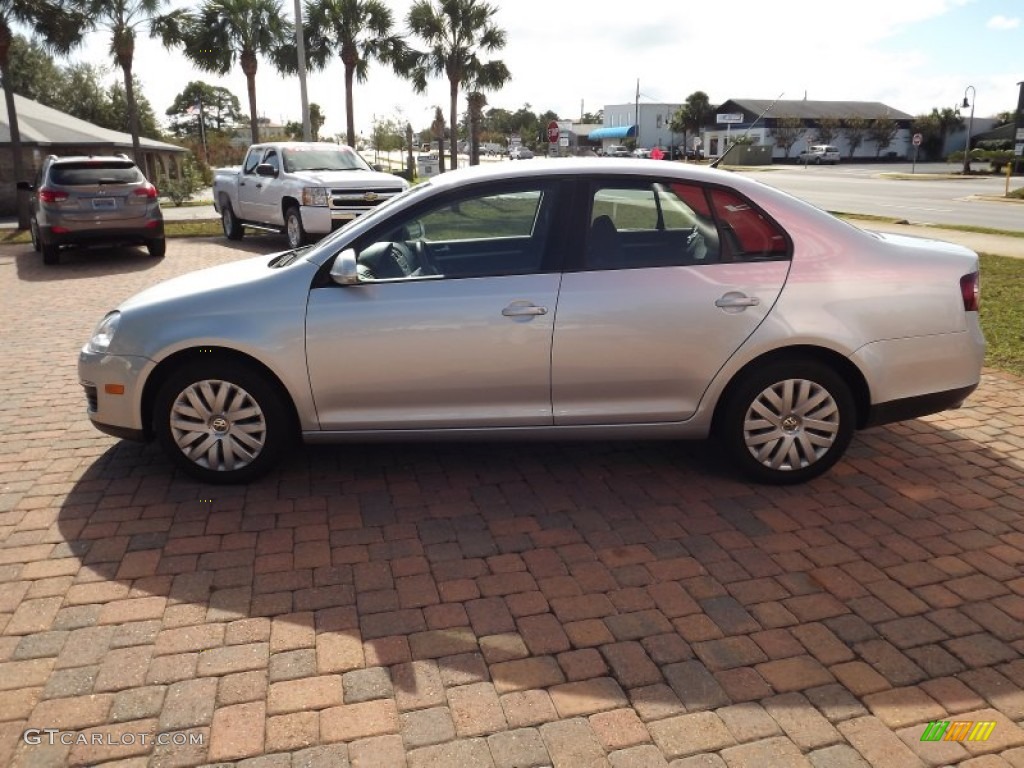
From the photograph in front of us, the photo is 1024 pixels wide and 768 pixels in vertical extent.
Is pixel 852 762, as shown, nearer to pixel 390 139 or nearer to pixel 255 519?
pixel 255 519

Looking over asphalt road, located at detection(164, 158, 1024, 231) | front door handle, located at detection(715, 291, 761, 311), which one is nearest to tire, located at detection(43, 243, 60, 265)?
asphalt road, located at detection(164, 158, 1024, 231)

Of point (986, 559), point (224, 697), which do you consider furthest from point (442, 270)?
point (986, 559)

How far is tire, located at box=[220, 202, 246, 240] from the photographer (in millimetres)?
17422

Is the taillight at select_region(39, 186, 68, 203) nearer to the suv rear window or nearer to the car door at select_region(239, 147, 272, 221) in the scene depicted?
the suv rear window

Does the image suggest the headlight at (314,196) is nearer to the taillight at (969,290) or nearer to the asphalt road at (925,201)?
the asphalt road at (925,201)

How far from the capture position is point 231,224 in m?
17.6

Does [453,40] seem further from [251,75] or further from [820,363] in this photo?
[820,363]

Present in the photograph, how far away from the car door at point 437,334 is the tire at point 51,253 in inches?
453

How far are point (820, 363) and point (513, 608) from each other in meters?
2.12

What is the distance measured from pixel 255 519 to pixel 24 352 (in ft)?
16.1

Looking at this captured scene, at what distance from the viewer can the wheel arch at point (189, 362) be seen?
4359 mm

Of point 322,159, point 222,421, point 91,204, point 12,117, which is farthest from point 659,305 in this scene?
point 12,117

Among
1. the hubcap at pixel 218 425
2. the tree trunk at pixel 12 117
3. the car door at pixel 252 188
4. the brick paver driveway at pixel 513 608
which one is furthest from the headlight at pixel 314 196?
the hubcap at pixel 218 425

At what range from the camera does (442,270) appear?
4.50 meters
